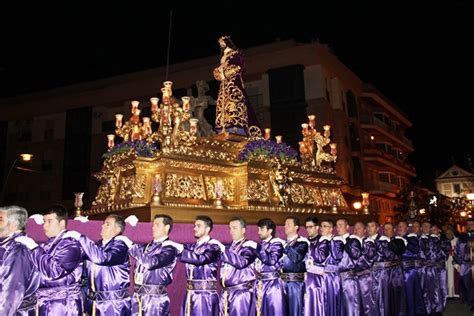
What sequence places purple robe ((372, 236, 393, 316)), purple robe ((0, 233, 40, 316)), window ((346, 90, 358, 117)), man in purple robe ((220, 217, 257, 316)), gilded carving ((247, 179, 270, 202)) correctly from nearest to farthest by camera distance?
purple robe ((0, 233, 40, 316))
man in purple robe ((220, 217, 257, 316))
purple robe ((372, 236, 393, 316))
gilded carving ((247, 179, 270, 202))
window ((346, 90, 358, 117))

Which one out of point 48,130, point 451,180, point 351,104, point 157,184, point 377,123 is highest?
point 351,104

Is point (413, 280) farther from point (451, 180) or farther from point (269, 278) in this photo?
point (451, 180)

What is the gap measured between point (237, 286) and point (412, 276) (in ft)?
19.7

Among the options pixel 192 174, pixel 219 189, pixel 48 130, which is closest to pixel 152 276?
pixel 219 189

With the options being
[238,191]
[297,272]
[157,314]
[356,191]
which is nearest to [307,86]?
[356,191]

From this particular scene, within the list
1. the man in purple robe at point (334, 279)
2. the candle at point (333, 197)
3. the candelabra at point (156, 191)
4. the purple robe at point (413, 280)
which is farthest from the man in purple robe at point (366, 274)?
the candle at point (333, 197)

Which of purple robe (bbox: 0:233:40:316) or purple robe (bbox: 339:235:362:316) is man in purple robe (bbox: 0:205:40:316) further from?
purple robe (bbox: 339:235:362:316)

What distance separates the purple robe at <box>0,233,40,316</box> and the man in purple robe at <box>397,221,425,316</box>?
8.34m

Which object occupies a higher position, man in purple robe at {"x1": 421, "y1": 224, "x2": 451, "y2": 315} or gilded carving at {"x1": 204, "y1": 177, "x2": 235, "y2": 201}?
gilded carving at {"x1": 204, "y1": 177, "x2": 235, "y2": 201}

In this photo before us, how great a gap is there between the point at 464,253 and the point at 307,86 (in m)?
18.4

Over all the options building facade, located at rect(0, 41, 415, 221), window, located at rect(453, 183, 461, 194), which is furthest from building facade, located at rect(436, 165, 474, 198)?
building facade, located at rect(0, 41, 415, 221)

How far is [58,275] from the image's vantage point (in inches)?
188

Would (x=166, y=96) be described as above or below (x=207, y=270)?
above

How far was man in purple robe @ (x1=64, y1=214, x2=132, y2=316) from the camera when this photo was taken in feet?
17.3
